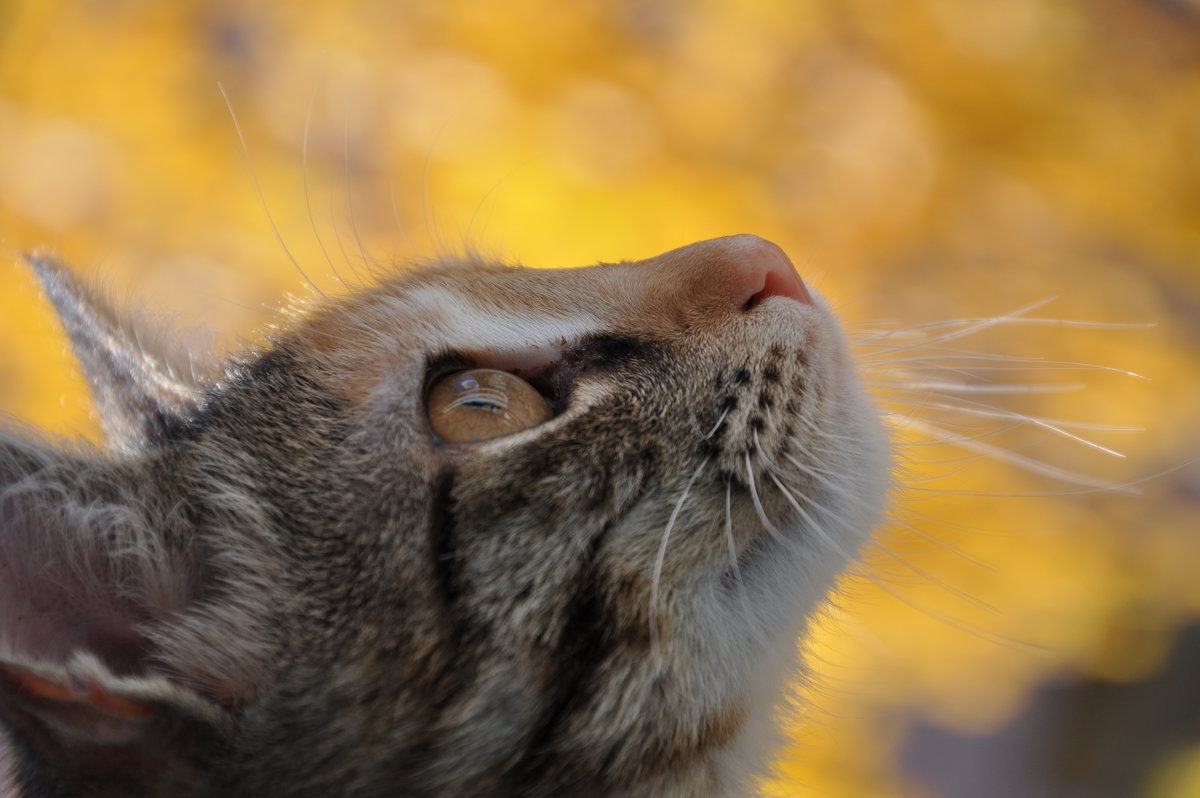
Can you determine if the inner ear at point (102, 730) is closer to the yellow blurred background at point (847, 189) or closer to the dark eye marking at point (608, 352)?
the dark eye marking at point (608, 352)

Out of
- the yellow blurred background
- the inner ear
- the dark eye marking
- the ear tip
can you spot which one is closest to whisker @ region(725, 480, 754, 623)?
the dark eye marking

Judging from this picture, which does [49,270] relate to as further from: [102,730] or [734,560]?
[734,560]

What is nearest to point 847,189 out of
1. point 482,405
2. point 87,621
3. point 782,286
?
point 782,286

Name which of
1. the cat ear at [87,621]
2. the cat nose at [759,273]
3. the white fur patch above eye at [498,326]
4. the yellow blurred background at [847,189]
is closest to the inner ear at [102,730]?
the cat ear at [87,621]

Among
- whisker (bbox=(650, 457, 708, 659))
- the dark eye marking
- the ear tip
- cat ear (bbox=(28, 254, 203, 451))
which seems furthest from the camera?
the ear tip

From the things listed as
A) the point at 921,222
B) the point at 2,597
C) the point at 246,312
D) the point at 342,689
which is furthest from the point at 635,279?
the point at 921,222

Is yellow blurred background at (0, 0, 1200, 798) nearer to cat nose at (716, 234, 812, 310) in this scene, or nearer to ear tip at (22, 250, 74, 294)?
ear tip at (22, 250, 74, 294)

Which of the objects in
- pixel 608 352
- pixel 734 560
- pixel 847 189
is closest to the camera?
pixel 734 560
